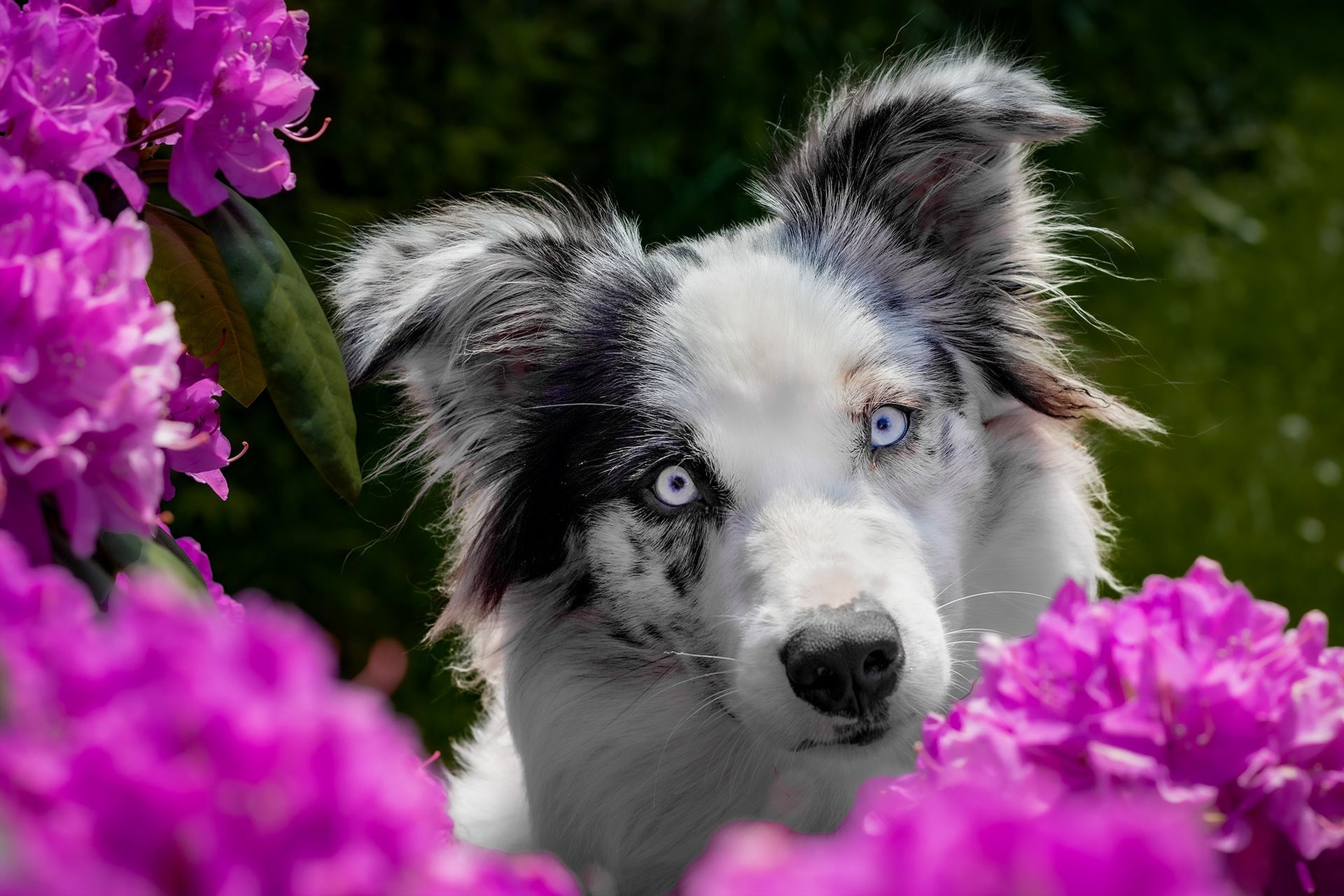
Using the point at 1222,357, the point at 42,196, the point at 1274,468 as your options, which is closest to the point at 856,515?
the point at 42,196

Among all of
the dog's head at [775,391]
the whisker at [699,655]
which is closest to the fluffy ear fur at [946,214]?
the dog's head at [775,391]

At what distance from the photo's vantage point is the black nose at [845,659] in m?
2.05

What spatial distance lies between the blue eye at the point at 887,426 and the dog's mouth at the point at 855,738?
55cm

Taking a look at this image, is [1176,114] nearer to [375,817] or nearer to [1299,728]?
[1299,728]

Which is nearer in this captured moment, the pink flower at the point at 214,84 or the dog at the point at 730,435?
the pink flower at the point at 214,84

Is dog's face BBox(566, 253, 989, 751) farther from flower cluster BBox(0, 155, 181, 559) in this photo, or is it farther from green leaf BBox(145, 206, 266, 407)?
flower cluster BBox(0, 155, 181, 559)

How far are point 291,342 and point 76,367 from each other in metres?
0.53

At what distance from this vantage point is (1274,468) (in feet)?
17.3

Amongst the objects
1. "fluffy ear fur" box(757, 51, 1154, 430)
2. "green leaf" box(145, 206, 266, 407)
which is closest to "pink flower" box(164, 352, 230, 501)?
"green leaf" box(145, 206, 266, 407)

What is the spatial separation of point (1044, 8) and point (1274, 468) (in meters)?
3.27

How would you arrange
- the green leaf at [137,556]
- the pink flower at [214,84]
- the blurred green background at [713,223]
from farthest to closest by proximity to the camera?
the blurred green background at [713,223], the pink flower at [214,84], the green leaf at [137,556]

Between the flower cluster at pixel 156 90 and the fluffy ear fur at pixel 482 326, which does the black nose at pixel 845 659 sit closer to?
the fluffy ear fur at pixel 482 326

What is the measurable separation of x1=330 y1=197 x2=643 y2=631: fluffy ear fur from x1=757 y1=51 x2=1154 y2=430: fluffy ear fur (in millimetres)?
435

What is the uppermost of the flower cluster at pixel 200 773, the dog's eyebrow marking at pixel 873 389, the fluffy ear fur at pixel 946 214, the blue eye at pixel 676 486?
the flower cluster at pixel 200 773
